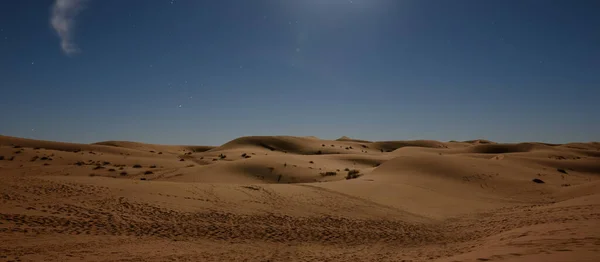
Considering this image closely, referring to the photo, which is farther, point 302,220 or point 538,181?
point 538,181

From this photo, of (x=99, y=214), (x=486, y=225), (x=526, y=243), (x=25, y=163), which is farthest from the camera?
(x=25, y=163)

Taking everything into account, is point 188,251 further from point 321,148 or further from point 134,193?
point 321,148

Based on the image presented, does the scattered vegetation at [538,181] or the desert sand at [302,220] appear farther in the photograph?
the scattered vegetation at [538,181]

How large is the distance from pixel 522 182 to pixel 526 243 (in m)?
18.8

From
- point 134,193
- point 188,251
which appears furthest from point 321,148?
point 188,251

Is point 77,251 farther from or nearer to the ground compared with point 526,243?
nearer to the ground

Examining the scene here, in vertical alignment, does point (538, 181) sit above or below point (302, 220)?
above

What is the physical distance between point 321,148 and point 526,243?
53473 millimetres

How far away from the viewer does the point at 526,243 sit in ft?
26.9

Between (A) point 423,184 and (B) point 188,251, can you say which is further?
(A) point 423,184

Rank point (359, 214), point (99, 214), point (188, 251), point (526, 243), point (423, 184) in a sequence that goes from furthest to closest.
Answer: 1. point (423, 184)
2. point (359, 214)
3. point (99, 214)
4. point (188, 251)
5. point (526, 243)

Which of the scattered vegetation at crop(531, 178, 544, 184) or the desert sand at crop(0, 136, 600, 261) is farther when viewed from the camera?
the scattered vegetation at crop(531, 178, 544, 184)

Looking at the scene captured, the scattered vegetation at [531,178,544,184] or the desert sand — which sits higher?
the scattered vegetation at [531,178,544,184]

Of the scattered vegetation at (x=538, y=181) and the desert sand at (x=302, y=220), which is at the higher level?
the scattered vegetation at (x=538, y=181)
